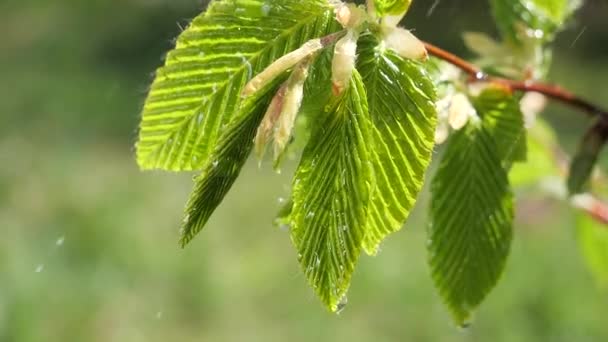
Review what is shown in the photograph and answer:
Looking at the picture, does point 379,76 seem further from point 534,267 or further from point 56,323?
point 534,267

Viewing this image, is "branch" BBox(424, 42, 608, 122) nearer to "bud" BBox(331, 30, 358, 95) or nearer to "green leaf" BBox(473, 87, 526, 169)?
"green leaf" BBox(473, 87, 526, 169)

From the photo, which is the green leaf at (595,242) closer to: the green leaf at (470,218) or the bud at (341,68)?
the green leaf at (470,218)

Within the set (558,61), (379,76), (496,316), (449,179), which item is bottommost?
(558,61)

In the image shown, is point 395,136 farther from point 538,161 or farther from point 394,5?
point 538,161

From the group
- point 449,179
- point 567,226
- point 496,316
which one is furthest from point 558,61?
point 449,179

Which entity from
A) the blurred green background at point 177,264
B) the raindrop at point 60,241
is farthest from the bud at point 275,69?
the raindrop at point 60,241

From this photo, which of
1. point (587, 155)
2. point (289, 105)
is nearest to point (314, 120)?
point (289, 105)

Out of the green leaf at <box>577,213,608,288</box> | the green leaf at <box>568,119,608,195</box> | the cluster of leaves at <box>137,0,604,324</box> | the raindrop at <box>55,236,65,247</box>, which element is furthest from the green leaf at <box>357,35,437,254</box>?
the raindrop at <box>55,236,65,247</box>
